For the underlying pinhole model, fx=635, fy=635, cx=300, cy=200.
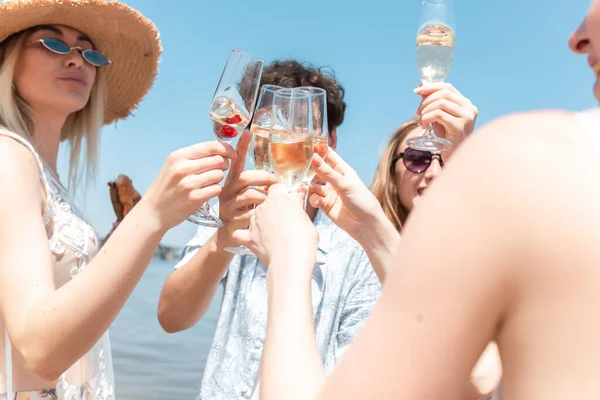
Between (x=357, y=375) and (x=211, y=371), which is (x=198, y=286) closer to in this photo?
(x=211, y=371)

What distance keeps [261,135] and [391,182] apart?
108 inches

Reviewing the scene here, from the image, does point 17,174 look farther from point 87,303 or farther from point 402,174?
point 402,174

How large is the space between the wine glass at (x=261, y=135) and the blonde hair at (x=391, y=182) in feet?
8.12

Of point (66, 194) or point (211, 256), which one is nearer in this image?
point (211, 256)

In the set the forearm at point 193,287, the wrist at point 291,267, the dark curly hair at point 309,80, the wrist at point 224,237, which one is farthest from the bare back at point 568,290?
the dark curly hair at point 309,80

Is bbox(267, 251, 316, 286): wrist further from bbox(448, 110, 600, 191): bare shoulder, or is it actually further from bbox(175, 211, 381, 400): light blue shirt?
bbox(175, 211, 381, 400): light blue shirt

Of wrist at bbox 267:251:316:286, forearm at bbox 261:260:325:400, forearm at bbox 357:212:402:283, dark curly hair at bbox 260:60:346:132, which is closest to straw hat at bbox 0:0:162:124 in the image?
dark curly hair at bbox 260:60:346:132

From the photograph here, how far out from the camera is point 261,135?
7.88 ft

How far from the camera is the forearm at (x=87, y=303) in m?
2.13

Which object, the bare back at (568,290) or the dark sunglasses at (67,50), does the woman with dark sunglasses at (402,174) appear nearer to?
the dark sunglasses at (67,50)

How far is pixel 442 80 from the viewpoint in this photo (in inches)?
121

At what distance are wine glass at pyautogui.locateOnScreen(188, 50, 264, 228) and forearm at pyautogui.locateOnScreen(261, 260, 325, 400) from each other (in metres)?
1.03

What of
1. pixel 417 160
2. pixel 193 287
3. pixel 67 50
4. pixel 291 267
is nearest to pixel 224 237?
pixel 193 287

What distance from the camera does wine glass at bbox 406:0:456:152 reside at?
9.97 feet
